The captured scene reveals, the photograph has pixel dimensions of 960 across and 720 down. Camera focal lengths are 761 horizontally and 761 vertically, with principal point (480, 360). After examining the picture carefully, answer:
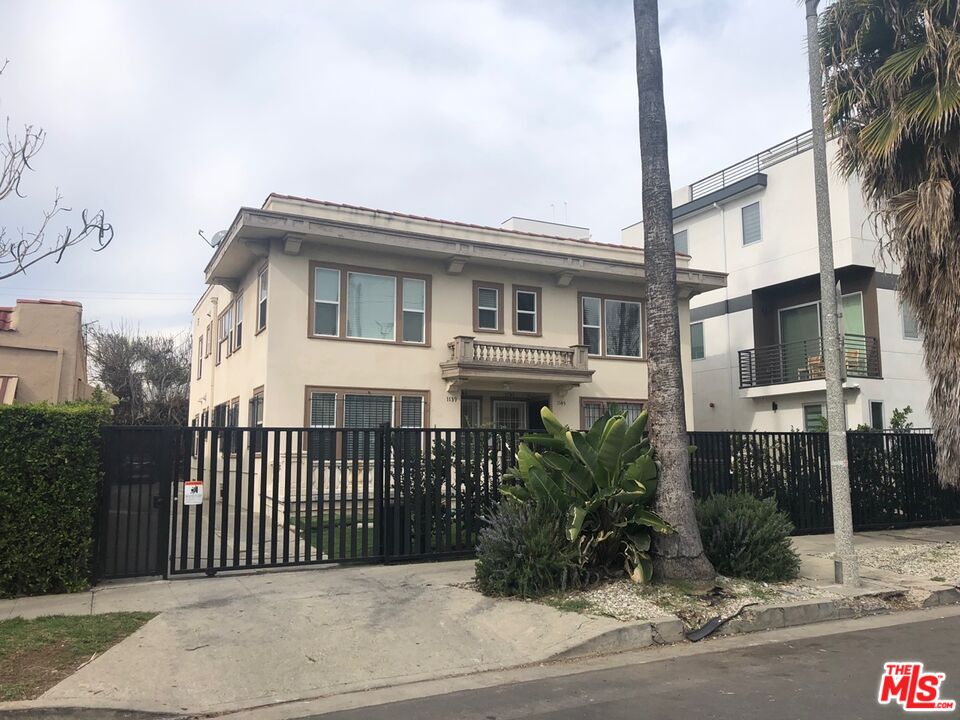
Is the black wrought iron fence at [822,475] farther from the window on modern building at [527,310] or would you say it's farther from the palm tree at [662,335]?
the window on modern building at [527,310]

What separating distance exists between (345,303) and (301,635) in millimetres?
11571

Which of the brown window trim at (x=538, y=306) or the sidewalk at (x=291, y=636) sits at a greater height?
the brown window trim at (x=538, y=306)

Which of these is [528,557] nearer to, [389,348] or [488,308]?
[389,348]

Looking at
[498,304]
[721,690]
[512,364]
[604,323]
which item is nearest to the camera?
[721,690]

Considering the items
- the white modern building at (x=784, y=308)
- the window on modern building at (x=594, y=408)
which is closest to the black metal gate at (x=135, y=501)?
the window on modern building at (x=594, y=408)

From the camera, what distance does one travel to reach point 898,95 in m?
11.8

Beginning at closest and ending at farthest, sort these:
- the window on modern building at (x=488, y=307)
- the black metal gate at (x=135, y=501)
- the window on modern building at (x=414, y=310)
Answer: the black metal gate at (x=135, y=501) < the window on modern building at (x=414, y=310) < the window on modern building at (x=488, y=307)

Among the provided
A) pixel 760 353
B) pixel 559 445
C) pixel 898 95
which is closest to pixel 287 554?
pixel 559 445

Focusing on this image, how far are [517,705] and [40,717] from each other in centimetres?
337

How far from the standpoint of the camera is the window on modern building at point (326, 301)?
17750mm

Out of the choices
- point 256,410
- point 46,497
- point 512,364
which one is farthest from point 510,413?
point 46,497

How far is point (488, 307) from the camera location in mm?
19875

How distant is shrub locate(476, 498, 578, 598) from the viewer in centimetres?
854

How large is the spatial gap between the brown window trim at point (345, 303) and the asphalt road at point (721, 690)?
12527 mm
